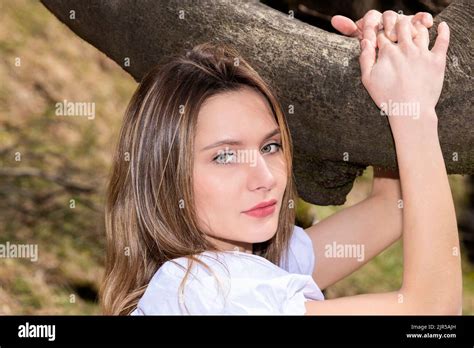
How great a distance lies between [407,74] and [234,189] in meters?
0.35

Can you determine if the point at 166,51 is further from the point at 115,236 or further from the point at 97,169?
the point at 97,169

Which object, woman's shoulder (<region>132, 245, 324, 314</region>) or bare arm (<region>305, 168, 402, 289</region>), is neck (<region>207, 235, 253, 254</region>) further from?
bare arm (<region>305, 168, 402, 289</region>)

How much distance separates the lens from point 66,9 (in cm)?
191

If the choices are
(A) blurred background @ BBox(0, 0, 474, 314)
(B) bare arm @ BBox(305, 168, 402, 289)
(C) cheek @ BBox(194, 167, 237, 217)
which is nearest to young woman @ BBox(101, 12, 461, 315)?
(C) cheek @ BBox(194, 167, 237, 217)

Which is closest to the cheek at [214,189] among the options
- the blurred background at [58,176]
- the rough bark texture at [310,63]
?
the rough bark texture at [310,63]

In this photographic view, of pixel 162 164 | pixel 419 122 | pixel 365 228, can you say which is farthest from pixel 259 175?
pixel 365 228

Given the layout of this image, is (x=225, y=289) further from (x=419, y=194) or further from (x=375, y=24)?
(x=375, y=24)

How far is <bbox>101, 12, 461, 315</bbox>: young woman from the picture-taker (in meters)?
1.46

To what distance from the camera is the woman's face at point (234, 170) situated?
152cm

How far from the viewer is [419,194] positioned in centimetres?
149

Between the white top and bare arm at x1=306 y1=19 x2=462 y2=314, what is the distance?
55 mm

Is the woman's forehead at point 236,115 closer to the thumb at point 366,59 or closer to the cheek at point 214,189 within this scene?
the cheek at point 214,189

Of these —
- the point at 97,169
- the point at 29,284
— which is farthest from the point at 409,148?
the point at 97,169
